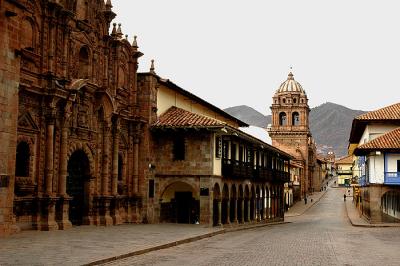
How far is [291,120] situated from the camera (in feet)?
301

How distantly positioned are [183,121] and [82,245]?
1546 cm

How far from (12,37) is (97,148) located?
9.19 metres

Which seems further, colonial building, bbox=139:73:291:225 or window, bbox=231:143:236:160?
window, bbox=231:143:236:160

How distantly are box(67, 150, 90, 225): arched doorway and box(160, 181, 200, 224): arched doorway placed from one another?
7.41 metres

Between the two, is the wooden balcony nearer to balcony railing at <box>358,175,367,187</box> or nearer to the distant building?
balcony railing at <box>358,175,367,187</box>

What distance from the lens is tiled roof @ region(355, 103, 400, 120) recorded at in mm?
46062

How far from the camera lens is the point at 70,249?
55.1 feet

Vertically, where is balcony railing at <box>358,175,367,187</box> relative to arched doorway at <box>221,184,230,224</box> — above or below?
above

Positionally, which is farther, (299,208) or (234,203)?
(299,208)

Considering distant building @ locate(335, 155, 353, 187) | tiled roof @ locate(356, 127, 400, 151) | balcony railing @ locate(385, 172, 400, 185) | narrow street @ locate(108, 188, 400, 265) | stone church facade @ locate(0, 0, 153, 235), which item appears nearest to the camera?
narrow street @ locate(108, 188, 400, 265)

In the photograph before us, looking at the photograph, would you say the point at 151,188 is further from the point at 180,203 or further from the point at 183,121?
the point at 183,121

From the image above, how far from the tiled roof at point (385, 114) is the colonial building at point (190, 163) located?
40.7 ft

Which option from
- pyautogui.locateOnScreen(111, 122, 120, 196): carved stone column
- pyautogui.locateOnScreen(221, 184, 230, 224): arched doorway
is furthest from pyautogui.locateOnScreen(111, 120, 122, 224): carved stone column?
pyautogui.locateOnScreen(221, 184, 230, 224): arched doorway

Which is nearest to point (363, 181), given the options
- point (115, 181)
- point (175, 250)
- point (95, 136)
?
point (115, 181)
